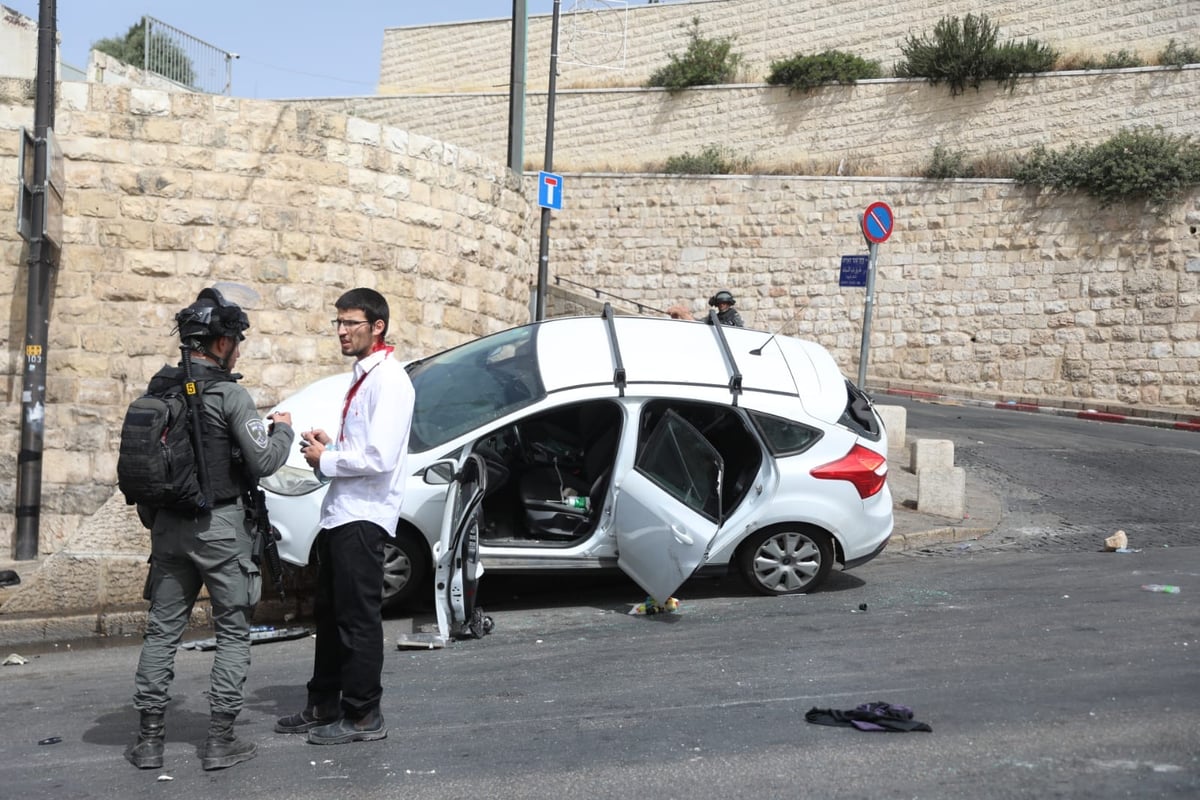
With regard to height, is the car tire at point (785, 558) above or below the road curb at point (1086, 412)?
below

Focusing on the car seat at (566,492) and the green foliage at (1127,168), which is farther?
the green foliage at (1127,168)

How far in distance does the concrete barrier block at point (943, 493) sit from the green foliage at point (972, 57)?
17.9 m

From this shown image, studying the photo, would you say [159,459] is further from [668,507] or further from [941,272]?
[941,272]

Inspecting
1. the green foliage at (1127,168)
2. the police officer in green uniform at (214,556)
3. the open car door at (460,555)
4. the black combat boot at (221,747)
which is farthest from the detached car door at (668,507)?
the green foliage at (1127,168)

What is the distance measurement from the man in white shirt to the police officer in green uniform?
0.28 metres

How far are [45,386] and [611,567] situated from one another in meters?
6.19

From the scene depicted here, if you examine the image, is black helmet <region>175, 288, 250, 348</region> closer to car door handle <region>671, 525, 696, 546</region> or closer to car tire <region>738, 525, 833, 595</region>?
car door handle <region>671, 525, 696, 546</region>

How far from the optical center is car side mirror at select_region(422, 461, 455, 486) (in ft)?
22.6

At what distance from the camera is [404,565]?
7.13 m

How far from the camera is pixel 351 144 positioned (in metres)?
11.9

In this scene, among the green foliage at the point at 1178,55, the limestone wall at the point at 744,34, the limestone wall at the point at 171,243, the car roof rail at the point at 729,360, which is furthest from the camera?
the limestone wall at the point at 744,34

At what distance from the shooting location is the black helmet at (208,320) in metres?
4.59

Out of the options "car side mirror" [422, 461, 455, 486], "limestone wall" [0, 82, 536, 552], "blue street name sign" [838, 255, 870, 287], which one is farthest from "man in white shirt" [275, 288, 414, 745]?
"blue street name sign" [838, 255, 870, 287]

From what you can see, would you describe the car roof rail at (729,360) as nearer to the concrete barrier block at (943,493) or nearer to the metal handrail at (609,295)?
the concrete barrier block at (943,493)
